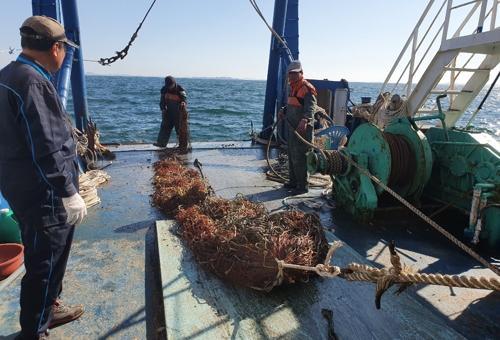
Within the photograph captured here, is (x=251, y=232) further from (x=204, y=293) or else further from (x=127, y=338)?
(x=127, y=338)

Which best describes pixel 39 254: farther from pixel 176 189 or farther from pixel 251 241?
pixel 176 189

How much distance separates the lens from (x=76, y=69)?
28.4 feet

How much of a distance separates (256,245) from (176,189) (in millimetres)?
2659

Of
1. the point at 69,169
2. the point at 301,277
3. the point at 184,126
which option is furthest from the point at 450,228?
the point at 184,126

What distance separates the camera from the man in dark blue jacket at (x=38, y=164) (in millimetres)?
2238

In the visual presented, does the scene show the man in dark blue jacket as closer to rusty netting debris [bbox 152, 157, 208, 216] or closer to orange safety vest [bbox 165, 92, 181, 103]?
rusty netting debris [bbox 152, 157, 208, 216]

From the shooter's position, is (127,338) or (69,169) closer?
(69,169)

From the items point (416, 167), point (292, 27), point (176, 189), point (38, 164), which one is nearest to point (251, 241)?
point (38, 164)

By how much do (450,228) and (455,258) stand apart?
0.89 metres

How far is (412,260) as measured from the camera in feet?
13.8

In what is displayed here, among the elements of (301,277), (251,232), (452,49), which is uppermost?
(452,49)

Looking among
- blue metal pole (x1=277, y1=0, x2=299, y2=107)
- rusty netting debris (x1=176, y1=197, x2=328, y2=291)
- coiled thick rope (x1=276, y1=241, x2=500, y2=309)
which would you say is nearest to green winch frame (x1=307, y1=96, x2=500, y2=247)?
rusty netting debris (x1=176, y1=197, x2=328, y2=291)

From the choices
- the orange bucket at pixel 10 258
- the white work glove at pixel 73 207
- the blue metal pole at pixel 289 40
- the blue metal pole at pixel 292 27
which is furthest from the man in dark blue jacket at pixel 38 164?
the blue metal pole at pixel 292 27

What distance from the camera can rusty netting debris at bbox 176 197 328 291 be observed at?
3.07 m
